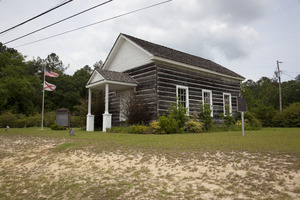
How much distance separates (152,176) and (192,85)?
12744 mm

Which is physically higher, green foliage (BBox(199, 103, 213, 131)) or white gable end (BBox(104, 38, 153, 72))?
white gable end (BBox(104, 38, 153, 72))

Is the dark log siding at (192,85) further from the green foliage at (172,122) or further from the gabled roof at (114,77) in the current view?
the gabled roof at (114,77)

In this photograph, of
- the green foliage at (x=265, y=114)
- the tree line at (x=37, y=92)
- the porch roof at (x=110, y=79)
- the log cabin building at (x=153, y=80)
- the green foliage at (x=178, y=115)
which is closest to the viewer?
the green foliage at (x=178, y=115)

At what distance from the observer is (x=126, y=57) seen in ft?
56.6

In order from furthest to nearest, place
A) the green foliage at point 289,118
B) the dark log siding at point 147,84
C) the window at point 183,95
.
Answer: the green foliage at point 289,118
the window at point 183,95
the dark log siding at point 147,84

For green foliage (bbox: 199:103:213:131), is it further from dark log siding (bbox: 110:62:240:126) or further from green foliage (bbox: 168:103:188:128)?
green foliage (bbox: 168:103:188:128)

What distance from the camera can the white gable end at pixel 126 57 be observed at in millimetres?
15834

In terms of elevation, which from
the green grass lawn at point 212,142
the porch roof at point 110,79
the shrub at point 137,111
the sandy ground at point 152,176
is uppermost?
the porch roof at point 110,79

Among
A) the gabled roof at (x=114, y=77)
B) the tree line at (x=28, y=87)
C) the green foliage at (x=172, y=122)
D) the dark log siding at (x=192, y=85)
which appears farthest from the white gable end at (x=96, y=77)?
the tree line at (x=28, y=87)

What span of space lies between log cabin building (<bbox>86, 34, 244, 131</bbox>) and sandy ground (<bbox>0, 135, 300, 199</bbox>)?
8.18 metres

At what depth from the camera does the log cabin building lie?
14.6m

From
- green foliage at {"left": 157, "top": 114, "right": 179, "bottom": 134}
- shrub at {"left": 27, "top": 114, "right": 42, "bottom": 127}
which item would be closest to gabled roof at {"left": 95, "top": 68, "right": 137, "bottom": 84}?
green foliage at {"left": 157, "top": 114, "right": 179, "bottom": 134}

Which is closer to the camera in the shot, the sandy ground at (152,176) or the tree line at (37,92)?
the sandy ground at (152,176)

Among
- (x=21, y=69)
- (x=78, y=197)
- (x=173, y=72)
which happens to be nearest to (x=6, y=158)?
(x=78, y=197)
